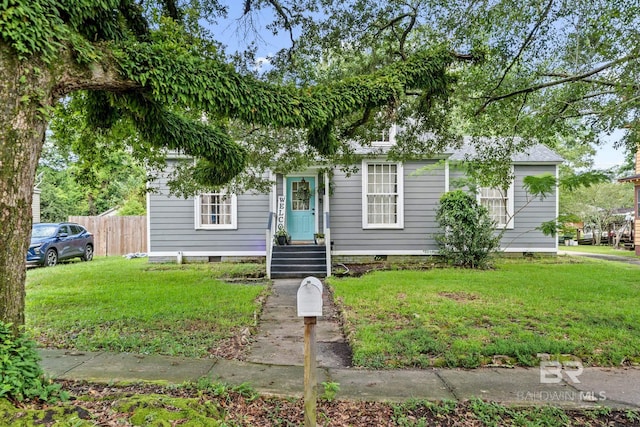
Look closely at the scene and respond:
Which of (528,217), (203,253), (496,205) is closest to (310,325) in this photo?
(203,253)

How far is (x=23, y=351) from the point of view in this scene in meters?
2.30

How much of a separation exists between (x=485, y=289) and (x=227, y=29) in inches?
246

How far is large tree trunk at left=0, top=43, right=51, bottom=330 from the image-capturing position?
2.17 metres

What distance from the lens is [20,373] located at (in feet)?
7.25

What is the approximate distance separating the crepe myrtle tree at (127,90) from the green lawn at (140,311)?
1099mm

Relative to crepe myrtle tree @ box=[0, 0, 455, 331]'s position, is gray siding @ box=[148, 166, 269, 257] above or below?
below

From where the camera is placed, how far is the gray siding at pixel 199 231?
10.7 meters

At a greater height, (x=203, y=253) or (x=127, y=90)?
(x=127, y=90)

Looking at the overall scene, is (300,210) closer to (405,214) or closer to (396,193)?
(396,193)

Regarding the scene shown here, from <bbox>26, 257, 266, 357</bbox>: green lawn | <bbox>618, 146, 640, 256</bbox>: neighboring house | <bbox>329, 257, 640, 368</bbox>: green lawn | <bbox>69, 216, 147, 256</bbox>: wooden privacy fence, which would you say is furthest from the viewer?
<bbox>69, 216, 147, 256</bbox>: wooden privacy fence

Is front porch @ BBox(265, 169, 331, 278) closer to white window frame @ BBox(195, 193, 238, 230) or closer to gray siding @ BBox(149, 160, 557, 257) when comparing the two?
gray siding @ BBox(149, 160, 557, 257)
